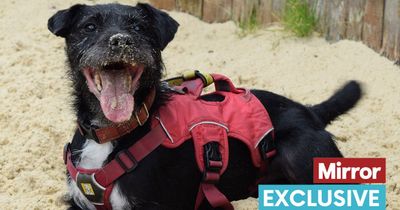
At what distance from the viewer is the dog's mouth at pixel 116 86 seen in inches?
124

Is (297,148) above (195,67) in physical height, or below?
above

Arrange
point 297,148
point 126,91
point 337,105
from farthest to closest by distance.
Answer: point 337,105 → point 297,148 → point 126,91

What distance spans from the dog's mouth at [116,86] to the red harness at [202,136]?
19 centimetres

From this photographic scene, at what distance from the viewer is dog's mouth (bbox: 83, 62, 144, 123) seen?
10.3ft

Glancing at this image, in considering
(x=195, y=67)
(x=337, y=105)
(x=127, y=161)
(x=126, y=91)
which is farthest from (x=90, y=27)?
(x=195, y=67)

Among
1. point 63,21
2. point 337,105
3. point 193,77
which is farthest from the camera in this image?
point 337,105

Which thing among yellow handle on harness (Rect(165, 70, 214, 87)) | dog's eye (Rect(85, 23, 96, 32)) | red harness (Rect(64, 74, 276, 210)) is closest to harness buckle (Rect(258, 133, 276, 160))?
red harness (Rect(64, 74, 276, 210))

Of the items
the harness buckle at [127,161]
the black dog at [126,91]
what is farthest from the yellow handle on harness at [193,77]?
the harness buckle at [127,161]

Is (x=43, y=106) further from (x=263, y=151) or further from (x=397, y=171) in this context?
(x=397, y=171)

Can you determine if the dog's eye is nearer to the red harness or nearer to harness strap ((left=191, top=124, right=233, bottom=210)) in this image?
the red harness

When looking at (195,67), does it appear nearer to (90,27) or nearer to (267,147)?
(267,147)

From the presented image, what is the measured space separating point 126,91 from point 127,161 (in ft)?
1.04

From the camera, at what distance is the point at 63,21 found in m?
3.31

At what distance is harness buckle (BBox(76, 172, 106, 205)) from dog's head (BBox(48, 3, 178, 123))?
31cm
